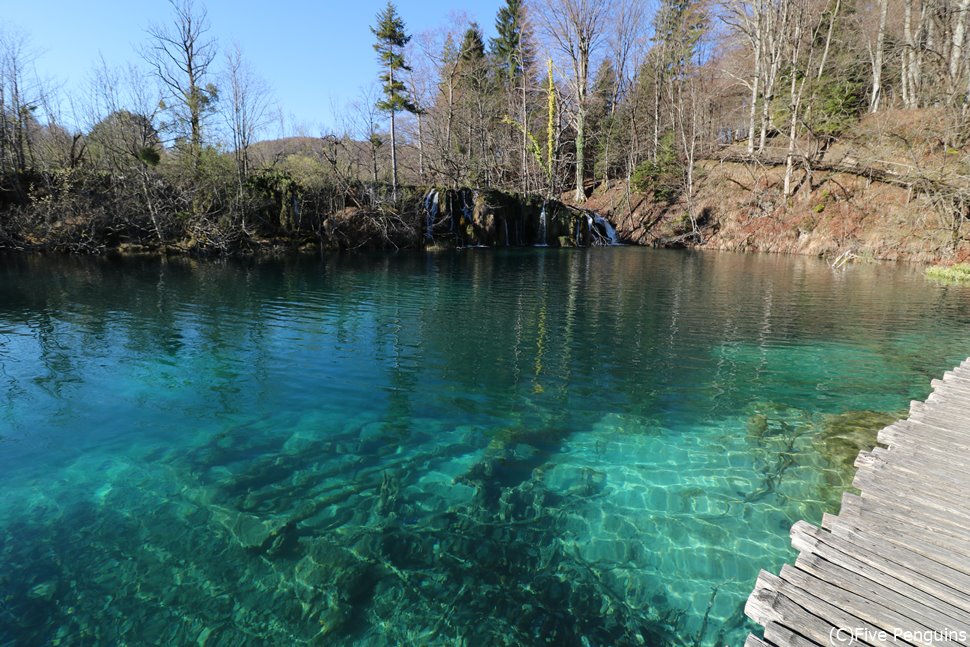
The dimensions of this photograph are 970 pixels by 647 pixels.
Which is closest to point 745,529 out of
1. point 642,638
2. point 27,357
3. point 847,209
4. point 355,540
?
point 642,638

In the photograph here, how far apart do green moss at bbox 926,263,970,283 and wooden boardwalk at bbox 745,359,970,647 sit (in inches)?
849

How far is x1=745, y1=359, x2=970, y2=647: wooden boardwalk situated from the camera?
2.64 m

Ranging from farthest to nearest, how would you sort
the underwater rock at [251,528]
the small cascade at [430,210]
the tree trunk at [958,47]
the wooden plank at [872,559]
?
the small cascade at [430,210]
the tree trunk at [958,47]
the underwater rock at [251,528]
the wooden plank at [872,559]

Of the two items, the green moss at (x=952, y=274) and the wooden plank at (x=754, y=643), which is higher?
the green moss at (x=952, y=274)

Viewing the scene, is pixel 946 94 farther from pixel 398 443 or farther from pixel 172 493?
pixel 172 493

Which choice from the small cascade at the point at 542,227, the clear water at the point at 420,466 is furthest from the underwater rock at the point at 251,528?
the small cascade at the point at 542,227

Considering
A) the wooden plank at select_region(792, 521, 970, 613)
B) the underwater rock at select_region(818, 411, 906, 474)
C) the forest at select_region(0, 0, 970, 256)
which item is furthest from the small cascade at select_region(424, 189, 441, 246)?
the wooden plank at select_region(792, 521, 970, 613)

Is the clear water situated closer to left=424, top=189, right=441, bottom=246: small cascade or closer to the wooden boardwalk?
the wooden boardwalk

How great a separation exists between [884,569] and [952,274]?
24426mm

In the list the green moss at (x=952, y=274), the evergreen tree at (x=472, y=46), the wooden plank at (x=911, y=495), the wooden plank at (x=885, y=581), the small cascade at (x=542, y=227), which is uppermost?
the evergreen tree at (x=472, y=46)

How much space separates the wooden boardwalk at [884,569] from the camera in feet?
8.68

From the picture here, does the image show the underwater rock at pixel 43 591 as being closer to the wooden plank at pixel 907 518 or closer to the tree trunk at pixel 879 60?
the wooden plank at pixel 907 518

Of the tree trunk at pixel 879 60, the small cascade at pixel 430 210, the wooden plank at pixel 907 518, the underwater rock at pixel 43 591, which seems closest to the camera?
the wooden plank at pixel 907 518

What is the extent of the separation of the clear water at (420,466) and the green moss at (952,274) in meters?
10.2
